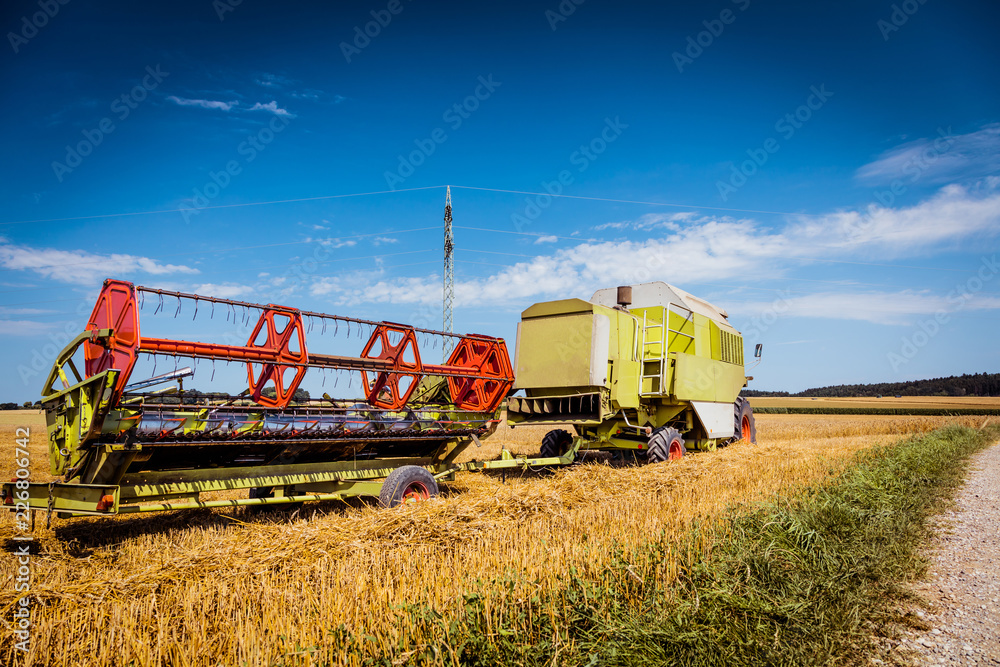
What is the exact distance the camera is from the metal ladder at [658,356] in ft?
33.3

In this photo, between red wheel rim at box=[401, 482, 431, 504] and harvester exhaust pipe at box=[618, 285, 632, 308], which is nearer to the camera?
red wheel rim at box=[401, 482, 431, 504]

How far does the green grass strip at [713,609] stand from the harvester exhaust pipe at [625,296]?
583 centimetres

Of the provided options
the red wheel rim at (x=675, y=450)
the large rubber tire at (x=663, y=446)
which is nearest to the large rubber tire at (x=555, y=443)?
the large rubber tire at (x=663, y=446)

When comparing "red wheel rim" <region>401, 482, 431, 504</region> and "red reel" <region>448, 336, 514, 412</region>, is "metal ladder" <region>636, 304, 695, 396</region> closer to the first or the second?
"red reel" <region>448, 336, 514, 412</region>

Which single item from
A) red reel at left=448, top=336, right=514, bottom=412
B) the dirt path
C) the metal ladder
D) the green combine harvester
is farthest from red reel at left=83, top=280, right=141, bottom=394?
the metal ladder

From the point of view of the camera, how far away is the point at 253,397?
6.77 m

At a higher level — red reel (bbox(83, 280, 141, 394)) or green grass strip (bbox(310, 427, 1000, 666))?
red reel (bbox(83, 280, 141, 394))

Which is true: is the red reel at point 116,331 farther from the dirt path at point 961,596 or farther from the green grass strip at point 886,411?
the green grass strip at point 886,411

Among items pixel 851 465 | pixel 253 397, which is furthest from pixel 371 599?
pixel 851 465

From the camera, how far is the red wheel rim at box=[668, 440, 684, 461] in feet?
33.7

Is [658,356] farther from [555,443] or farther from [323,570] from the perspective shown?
[323,570]

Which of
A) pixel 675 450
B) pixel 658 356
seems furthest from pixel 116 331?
pixel 675 450

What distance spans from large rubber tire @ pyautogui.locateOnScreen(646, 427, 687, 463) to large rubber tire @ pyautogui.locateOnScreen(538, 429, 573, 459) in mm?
1396

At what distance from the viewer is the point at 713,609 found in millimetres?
3408
